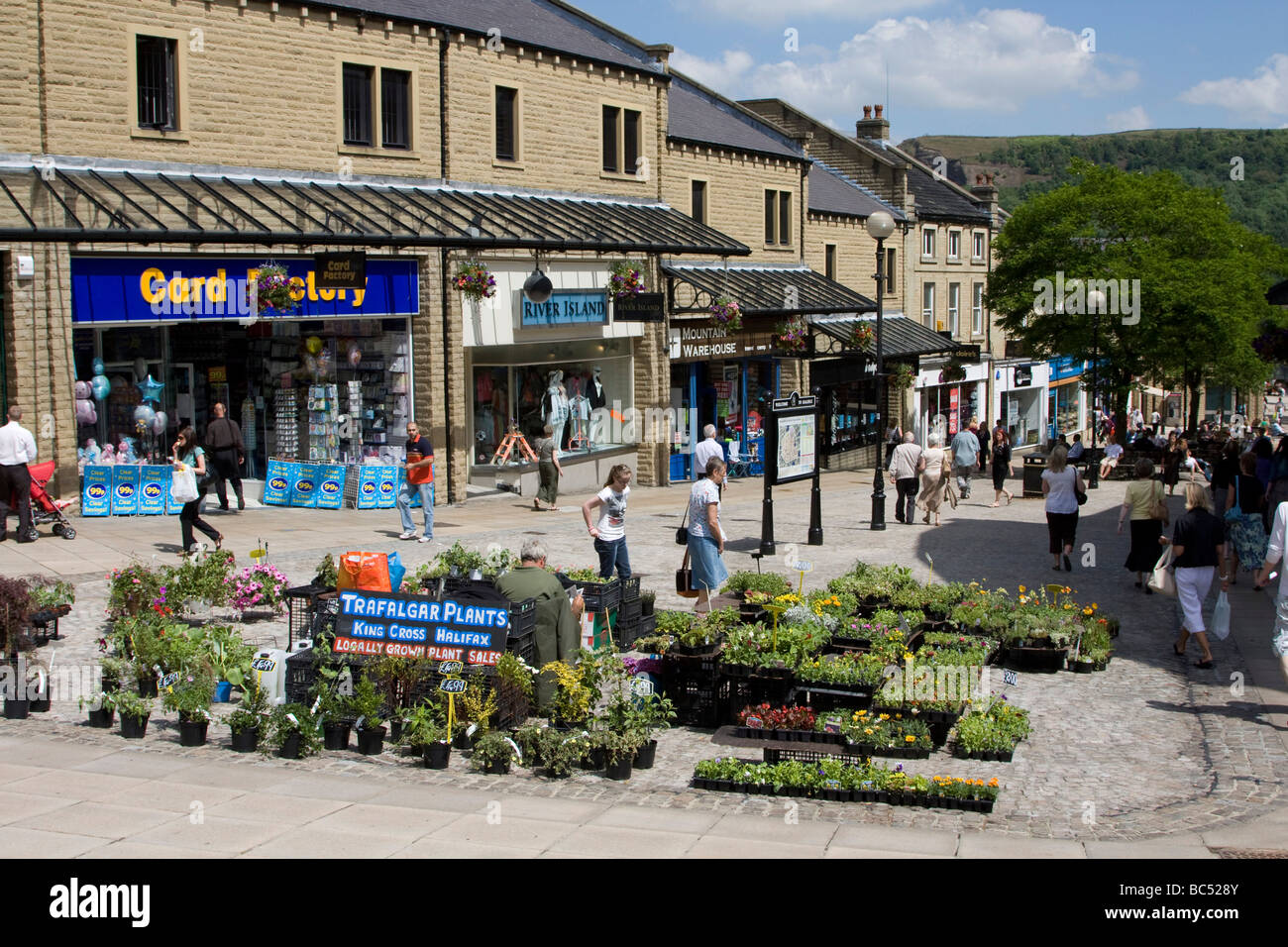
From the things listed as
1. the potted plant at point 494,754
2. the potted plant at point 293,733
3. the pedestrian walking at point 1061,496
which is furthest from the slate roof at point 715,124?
the potted plant at point 494,754

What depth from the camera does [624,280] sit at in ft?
93.8

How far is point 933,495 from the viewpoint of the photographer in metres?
23.3

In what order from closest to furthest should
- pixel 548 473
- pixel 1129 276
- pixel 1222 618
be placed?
pixel 1222 618, pixel 548 473, pixel 1129 276

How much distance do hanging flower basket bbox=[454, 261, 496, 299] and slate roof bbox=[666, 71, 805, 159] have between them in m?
9.86

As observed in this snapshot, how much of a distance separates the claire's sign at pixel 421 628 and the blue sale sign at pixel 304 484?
12862 millimetres

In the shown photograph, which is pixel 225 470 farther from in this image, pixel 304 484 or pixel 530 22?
pixel 530 22

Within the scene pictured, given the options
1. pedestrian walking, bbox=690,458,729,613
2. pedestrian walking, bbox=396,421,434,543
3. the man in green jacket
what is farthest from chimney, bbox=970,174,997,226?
the man in green jacket

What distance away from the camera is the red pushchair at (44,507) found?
17875mm

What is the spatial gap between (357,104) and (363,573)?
1446 cm

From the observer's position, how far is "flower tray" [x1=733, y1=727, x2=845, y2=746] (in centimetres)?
965

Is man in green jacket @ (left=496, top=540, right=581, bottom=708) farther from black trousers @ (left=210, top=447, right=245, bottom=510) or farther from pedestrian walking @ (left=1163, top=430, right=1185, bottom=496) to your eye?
pedestrian walking @ (left=1163, top=430, right=1185, bottom=496)

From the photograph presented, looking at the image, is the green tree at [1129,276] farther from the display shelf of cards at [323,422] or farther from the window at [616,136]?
the display shelf of cards at [323,422]

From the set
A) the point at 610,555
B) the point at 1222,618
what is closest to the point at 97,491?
the point at 610,555

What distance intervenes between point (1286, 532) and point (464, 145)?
1868 centimetres
